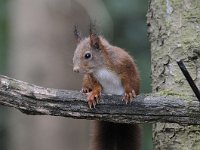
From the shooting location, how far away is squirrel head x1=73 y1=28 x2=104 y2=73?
366cm

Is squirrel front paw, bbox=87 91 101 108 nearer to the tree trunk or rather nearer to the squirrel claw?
the squirrel claw

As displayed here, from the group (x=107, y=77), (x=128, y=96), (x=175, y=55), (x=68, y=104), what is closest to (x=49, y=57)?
(x=107, y=77)

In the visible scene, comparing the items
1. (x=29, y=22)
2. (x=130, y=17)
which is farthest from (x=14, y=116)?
(x=130, y=17)

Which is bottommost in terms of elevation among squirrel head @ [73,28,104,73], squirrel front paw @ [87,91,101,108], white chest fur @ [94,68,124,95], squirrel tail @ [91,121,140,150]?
squirrel tail @ [91,121,140,150]

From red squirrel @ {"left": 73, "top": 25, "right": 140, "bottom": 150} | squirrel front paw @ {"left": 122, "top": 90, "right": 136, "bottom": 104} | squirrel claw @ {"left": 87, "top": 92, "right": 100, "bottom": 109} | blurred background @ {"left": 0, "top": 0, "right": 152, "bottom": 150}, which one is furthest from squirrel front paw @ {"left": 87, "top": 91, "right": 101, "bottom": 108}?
blurred background @ {"left": 0, "top": 0, "right": 152, "bottom": 150}

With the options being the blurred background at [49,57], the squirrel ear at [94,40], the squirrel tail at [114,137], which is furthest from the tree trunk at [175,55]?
the blurred background at [49,57]

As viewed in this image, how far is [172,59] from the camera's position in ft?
11.5

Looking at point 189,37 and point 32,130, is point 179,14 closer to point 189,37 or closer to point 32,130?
point 189,37

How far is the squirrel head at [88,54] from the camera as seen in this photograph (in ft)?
12.0

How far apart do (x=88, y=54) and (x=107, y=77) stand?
161 millimetres

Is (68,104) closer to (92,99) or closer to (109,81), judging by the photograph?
(92,99)

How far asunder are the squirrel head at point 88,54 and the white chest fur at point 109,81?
0.13ft

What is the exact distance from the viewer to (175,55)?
3500 mm

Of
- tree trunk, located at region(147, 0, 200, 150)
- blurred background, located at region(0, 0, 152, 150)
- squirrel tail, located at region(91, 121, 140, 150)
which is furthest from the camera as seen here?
blurred background, located at region(0, 0, 152, 150)
